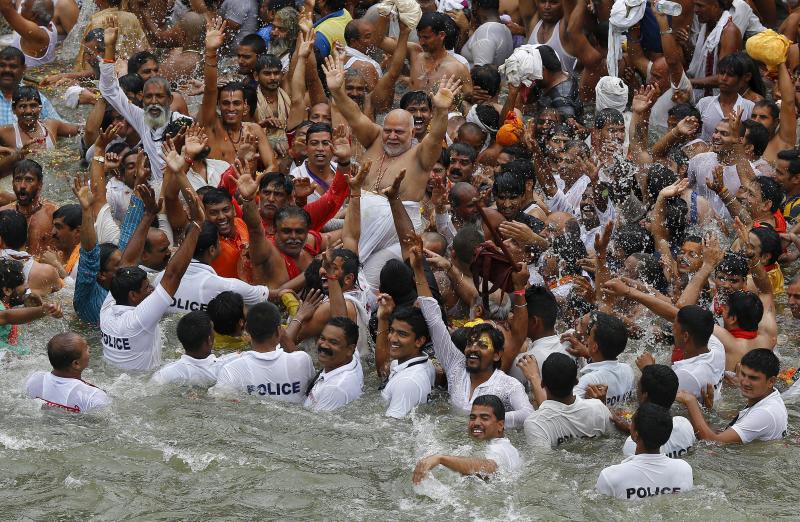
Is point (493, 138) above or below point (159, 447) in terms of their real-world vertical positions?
above

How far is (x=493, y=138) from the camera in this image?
1202 cm

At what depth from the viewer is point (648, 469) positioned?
771 centimetres

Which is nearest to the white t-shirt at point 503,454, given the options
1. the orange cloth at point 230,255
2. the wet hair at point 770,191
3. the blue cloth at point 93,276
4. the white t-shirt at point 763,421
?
the white t-shirt at point 763,421

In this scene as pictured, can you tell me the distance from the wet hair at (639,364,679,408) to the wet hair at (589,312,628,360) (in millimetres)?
498

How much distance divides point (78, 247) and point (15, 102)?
2.38 meters

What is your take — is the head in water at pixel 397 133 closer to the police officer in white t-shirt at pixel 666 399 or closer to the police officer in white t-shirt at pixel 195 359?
the police officer in white t-shirt at pixel 195 359

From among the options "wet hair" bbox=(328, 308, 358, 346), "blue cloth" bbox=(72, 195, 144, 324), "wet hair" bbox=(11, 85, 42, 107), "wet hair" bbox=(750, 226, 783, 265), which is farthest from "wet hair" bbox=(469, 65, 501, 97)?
"wet hair" bbox=(328, 308, 358, 346)

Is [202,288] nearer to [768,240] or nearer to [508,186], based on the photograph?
[508,186]

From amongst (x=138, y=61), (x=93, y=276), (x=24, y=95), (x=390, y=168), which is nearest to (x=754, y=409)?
(x=390, y=168)

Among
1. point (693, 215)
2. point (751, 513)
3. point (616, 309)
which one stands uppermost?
point (693, 215)

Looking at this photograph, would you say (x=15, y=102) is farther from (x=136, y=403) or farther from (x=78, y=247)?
(x=136, y=403)

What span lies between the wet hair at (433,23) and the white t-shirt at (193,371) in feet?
15.2

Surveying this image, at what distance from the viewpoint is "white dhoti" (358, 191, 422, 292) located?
10.1 metres

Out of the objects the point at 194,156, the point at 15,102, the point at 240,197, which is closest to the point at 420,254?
the point at 240,197
